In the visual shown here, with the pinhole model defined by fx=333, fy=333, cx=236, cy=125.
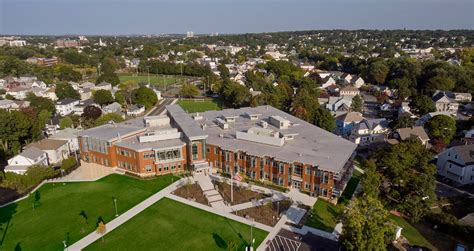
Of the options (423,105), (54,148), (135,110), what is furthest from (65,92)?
(423,105)

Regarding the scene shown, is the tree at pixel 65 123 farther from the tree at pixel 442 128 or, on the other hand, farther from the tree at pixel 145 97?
the tree at pixel 442 128

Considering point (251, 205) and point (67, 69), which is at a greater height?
point (67, 69)

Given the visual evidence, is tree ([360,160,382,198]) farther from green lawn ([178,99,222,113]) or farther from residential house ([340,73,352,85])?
residential house ([340,73,352,85])

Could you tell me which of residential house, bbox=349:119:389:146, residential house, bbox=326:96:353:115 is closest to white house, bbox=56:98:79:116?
residential house, bbox=326:96:353:115

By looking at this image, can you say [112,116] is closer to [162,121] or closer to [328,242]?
[162,121]

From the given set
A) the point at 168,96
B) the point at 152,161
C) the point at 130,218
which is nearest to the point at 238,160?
the point at 152,161

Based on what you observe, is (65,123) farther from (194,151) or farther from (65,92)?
(194,151)
